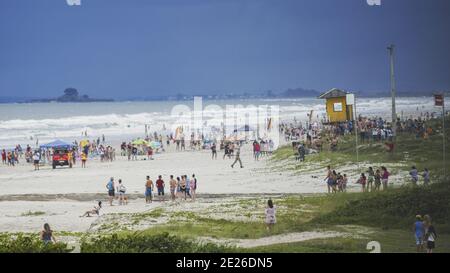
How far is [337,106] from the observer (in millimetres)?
37812

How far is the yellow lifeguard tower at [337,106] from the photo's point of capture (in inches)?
1409

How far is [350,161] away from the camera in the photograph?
29.3 meters

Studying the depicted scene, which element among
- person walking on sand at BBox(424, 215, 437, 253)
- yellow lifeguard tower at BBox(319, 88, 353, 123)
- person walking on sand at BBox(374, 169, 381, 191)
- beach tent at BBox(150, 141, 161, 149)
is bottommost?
person walking on sand at BBox(424, 215, 437, 253)

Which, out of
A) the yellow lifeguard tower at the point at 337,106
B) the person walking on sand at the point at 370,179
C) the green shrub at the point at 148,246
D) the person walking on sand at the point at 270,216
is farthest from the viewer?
the yellow lifeguard tower at the point at 337,106

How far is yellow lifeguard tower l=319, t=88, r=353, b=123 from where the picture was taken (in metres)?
35.8

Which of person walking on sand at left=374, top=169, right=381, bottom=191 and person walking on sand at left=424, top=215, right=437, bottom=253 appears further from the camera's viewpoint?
person walking on sand at left=374, top=169, right=381, bottom=191

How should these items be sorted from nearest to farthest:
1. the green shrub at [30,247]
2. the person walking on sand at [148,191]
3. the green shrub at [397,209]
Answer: the green shrub at [30,247] → the green shrub at [397,209] → the person walking on sand at [148,191]

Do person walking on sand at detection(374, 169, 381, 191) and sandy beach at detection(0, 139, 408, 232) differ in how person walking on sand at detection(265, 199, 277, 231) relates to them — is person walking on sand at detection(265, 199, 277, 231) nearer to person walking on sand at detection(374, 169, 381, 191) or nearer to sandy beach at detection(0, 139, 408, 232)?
sandy beach at detection(0, 139, 408, 232)

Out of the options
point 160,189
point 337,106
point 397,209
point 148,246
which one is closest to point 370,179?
point 397,209

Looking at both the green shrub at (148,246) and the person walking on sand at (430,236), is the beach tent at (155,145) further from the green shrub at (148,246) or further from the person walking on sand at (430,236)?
the person walking on sand at (430,236)

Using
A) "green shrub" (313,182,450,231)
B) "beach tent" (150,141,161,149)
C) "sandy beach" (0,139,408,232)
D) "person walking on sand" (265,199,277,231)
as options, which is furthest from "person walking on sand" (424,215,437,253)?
"beach tent" (150,141,161,149)

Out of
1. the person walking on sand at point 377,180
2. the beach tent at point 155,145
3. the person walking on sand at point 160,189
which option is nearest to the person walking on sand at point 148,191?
the person walking on sand at point 160,189
